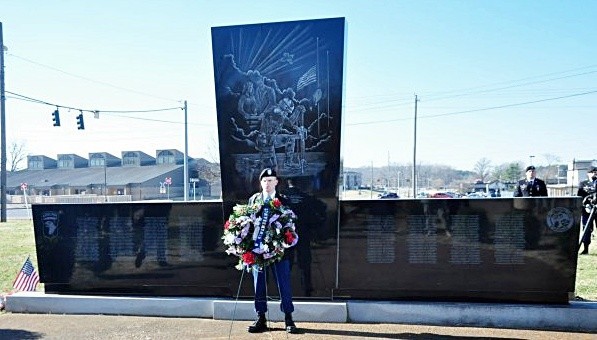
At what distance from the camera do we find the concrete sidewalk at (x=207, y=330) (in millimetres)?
5266

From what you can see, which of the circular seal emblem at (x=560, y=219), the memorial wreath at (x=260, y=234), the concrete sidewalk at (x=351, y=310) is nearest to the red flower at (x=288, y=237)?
the memorial wreath at (x=260, y=234)

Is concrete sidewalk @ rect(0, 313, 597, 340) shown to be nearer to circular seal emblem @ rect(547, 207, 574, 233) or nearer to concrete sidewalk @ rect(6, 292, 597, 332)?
concrete sidewalk @ rect(6, 292, 597, 332)

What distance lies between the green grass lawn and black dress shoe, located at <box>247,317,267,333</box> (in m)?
4.31

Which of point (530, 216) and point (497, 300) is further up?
point (530, 216)

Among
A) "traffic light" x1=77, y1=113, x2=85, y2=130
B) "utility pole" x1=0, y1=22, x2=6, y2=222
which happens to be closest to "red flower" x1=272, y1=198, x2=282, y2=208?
"traffic light" x1=77, y1=113, x2=85, y2=130

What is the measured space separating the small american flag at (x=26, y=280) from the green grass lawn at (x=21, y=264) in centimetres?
50

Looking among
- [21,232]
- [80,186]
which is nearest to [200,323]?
[21,232]

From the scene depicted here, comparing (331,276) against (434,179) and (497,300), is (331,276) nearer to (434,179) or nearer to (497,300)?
(497,300)

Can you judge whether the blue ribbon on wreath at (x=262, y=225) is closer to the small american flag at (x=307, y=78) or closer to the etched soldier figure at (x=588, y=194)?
the small american flag at (x=307, y=78)

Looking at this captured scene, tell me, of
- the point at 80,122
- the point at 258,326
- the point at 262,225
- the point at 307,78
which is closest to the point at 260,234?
the point at 262,225

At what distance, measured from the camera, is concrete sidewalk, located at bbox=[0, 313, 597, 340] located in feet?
17.3

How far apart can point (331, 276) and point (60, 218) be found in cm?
396

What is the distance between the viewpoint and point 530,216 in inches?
228

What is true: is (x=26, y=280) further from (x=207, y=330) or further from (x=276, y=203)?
(x=276, y=203)
